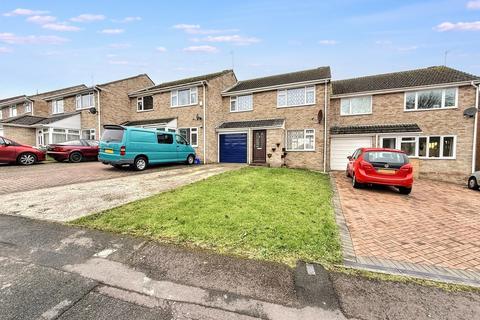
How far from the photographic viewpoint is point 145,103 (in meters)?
20.9

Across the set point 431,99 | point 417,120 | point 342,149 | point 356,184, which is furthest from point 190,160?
point 431,99

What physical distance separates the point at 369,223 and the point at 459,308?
2.85 metres

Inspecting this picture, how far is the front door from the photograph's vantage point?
1648 centimetres

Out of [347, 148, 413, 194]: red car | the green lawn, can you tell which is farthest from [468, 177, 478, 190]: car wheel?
the green lawn

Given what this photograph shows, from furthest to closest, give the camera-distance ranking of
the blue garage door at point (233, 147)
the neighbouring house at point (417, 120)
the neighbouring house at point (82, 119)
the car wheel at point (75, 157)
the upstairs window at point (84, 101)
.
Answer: the upstairs window at point (84, 101)
the neighbouring house at point (82, 119)
the blue garage door at point (233, 147)
the car wheel at point (75, 157)
the neighbouring house at point (417, 120)

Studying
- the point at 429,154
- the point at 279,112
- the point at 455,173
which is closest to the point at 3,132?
the point at 279,112

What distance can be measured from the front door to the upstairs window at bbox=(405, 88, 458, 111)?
8.89 m

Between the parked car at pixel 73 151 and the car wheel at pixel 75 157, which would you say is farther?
the car wheel at pixel 75 157

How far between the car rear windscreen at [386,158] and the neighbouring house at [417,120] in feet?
19.7

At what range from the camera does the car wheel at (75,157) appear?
1485 centimetres

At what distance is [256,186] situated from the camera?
8.02 meters

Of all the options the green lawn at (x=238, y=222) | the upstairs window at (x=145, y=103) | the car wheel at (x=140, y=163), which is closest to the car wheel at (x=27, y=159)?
the car wheel at (x=140, y=163)

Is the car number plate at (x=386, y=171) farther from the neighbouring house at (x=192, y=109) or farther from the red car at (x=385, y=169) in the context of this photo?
the neighbouring house at (x=192, y=109)

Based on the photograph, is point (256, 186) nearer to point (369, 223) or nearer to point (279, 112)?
point (369, 223)
